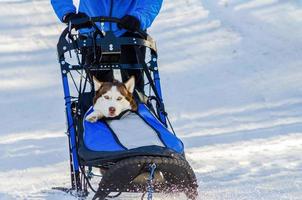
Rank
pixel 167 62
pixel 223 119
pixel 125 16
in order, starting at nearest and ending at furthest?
pixel 125 16 < pixel 223 119 < pixel 167 62

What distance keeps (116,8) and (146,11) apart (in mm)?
260

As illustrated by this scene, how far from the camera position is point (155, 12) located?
4.31 meters

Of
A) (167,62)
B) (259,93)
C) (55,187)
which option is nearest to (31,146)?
(55,187)

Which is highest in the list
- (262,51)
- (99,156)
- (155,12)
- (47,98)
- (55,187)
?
(155,12)

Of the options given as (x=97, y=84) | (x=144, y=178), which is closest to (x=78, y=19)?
(x=97, y=84)

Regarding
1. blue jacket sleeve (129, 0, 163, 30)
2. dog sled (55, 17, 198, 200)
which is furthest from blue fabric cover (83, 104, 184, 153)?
blue jacket sleeve (129, 0, 163, 30)

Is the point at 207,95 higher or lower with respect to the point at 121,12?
lower

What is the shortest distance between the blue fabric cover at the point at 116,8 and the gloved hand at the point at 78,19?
8 cm

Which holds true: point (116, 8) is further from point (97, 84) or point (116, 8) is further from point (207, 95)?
point (207, 95)

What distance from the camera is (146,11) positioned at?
13.8ft

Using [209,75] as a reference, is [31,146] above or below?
above

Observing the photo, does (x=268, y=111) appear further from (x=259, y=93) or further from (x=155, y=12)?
(x=155, y=12)

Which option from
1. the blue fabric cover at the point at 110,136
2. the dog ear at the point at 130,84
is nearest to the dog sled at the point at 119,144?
the blue fabric cover at the point at 110,136

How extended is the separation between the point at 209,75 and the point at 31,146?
2.84 m
